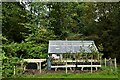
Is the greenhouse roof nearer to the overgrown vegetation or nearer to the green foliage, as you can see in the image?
the overgrown vegetation

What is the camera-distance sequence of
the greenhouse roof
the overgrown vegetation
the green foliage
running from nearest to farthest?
the green foliage → the greenhouse roof → the overgrown vegetation

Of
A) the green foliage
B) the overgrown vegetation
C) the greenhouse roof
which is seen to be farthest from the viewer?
the overgrown vegetation

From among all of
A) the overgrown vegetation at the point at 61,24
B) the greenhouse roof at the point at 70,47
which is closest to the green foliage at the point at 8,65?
the greenhouse roof at the point at 70,47

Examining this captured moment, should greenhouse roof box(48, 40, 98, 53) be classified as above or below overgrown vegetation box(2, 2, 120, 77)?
below

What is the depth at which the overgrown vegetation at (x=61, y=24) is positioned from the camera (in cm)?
887

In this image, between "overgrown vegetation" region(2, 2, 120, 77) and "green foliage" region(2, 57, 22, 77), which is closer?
"green foliage" region(2, 57, 22, 77)

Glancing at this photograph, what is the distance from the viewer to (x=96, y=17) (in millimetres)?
9648

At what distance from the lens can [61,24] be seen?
31.3ft

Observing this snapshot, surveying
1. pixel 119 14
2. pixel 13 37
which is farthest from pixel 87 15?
pixel 13 37

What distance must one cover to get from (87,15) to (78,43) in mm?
2249

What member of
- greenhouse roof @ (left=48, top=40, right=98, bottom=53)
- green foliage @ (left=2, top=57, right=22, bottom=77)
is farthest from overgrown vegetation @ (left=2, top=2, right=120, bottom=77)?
green foliage @ (left=2, top=57, right=22, bottom=77)

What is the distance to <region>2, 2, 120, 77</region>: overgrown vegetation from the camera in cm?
887

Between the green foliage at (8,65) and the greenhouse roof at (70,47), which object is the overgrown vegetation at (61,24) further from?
the green foliage at (8,65)

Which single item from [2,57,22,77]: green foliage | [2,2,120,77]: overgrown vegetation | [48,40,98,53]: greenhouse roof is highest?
[2,2,120,77]: overgrown vegetation
